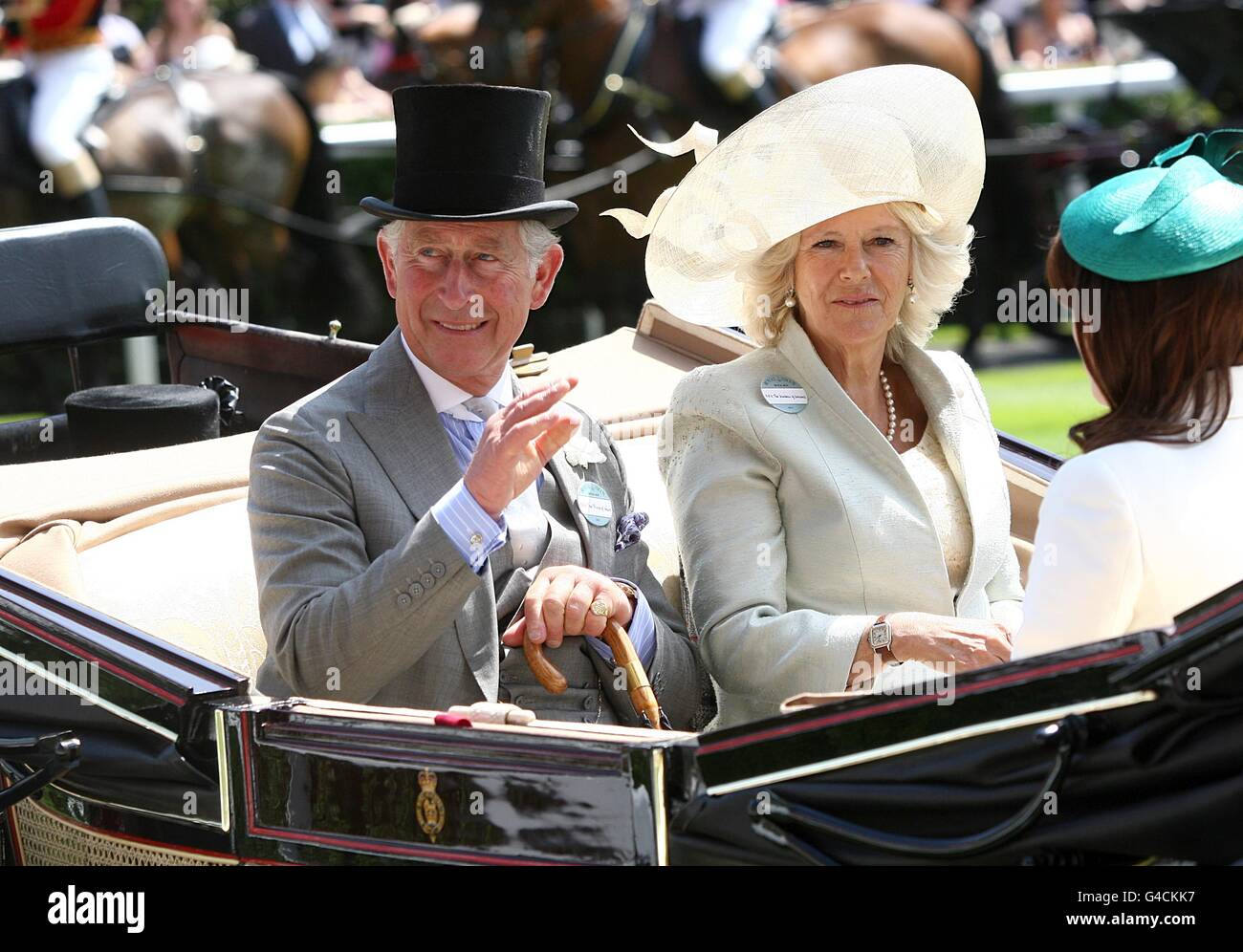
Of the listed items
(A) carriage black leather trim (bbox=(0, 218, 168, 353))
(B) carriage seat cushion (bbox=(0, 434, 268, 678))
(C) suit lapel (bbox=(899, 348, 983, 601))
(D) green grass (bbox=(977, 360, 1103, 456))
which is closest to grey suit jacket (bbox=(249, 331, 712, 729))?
(B) carriage seat cushion (bbox=(0, 434, 268, 678))

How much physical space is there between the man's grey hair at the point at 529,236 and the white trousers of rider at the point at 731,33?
20.8 ft

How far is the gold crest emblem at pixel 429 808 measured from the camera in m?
2.17

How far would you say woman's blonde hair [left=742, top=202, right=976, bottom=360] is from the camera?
2850mm

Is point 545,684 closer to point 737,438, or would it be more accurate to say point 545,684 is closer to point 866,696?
point 737,438

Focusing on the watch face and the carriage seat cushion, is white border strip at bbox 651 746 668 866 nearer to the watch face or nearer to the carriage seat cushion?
the watch face

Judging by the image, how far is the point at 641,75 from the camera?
359 inches

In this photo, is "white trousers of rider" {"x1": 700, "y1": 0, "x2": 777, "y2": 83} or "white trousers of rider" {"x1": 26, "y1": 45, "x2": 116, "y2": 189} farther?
"white trousers of rider" {"x1": 700, "y1": 0, "x2": 777, "y2": 83}

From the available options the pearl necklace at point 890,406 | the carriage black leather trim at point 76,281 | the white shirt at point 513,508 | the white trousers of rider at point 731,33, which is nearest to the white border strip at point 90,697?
the white shirt at point 513,508

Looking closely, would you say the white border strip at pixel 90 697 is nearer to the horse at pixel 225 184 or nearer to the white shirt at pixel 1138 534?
the white shirt at pixel 1138 534

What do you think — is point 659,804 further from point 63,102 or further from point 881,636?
point 63,102

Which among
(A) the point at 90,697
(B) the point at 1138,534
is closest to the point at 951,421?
(B) the point at 1138,534

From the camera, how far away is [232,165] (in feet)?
30.3

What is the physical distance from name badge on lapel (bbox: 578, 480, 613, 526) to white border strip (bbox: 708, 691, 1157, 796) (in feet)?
2.67
